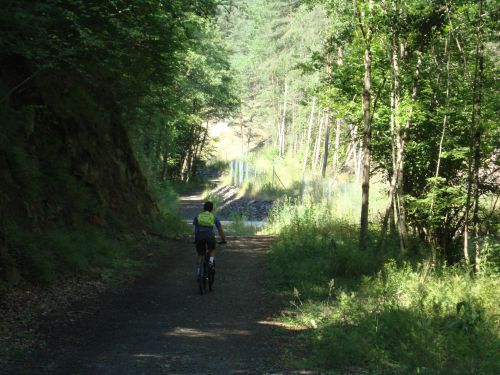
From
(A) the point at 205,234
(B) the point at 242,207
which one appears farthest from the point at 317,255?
(B) the point at 242,207

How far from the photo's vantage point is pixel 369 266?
1237 cm

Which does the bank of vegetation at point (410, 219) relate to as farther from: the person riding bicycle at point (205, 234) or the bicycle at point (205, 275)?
the person riding bicycle at point (205, 234)

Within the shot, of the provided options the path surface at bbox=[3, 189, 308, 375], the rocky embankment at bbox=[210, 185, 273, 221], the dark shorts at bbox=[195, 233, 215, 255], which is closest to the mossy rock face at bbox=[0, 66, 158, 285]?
the path surface at bbox=[3, 189, 308, 375]

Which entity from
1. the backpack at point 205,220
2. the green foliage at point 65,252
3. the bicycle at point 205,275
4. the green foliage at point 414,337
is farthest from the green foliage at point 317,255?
the green foliage at point 65,252

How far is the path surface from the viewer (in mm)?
6340

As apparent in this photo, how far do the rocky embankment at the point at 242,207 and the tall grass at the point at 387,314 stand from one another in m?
21.6

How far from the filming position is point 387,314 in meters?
7.78

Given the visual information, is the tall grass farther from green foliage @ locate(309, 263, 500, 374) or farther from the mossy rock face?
the mossy rock face

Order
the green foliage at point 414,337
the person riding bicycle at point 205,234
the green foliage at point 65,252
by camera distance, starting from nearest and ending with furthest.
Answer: the green foliage at point 414,337
the green foliage at point 65,252
the person riding bicycle at point 205,234

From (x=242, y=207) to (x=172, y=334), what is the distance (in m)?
32.4

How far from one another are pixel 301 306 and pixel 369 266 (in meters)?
3.16

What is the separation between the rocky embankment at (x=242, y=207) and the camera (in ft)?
120

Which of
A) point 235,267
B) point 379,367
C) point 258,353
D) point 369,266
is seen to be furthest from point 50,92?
point 379,367

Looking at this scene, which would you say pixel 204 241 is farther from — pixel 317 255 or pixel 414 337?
pixel 414 337
